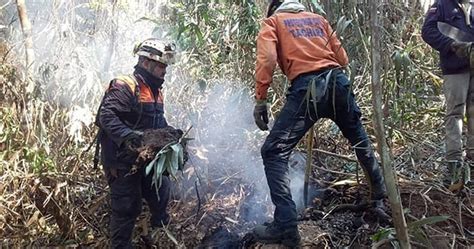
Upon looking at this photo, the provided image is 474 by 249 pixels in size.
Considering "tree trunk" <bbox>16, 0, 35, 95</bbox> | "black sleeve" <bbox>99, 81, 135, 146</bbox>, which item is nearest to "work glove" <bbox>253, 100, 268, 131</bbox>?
"black sleeve" <bbox>99, 81, 135, 146</bbox>

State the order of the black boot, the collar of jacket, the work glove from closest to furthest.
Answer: the black boot → the work glove → the collar of jacket

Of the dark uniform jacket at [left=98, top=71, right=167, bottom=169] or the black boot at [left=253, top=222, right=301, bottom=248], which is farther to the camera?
the dark uniform jacket at [left=98, top=71, right=167, bottom=169]

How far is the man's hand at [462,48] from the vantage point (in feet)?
13.8

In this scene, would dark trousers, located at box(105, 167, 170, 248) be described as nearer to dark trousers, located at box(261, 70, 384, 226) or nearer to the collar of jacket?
dark trousers, located at box(261, 70, 384, 226)

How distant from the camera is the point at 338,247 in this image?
3.88 m

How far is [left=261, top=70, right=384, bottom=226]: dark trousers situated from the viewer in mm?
3711

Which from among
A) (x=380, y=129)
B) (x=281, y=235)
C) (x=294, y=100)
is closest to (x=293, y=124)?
(x=294, y=100)

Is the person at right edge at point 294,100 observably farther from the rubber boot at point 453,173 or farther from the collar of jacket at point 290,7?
the rubber boot at point 453,173

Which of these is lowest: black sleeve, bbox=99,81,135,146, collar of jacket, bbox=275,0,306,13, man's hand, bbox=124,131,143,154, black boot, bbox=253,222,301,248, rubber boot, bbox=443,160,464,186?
black boot, bbox=253,222,301,248

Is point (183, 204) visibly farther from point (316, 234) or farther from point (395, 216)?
point (395, 216)

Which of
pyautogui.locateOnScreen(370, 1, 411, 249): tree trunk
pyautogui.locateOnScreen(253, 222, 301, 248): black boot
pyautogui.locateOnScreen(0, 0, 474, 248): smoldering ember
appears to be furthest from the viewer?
pyautogui.locateOnScreen(0, 0, 474, 248): smoldering ember

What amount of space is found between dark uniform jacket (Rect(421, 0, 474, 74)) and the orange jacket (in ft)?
3.36

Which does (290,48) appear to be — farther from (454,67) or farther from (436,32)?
(454,67)

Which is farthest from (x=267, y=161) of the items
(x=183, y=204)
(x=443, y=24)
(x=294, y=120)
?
(x=443, y=24)
